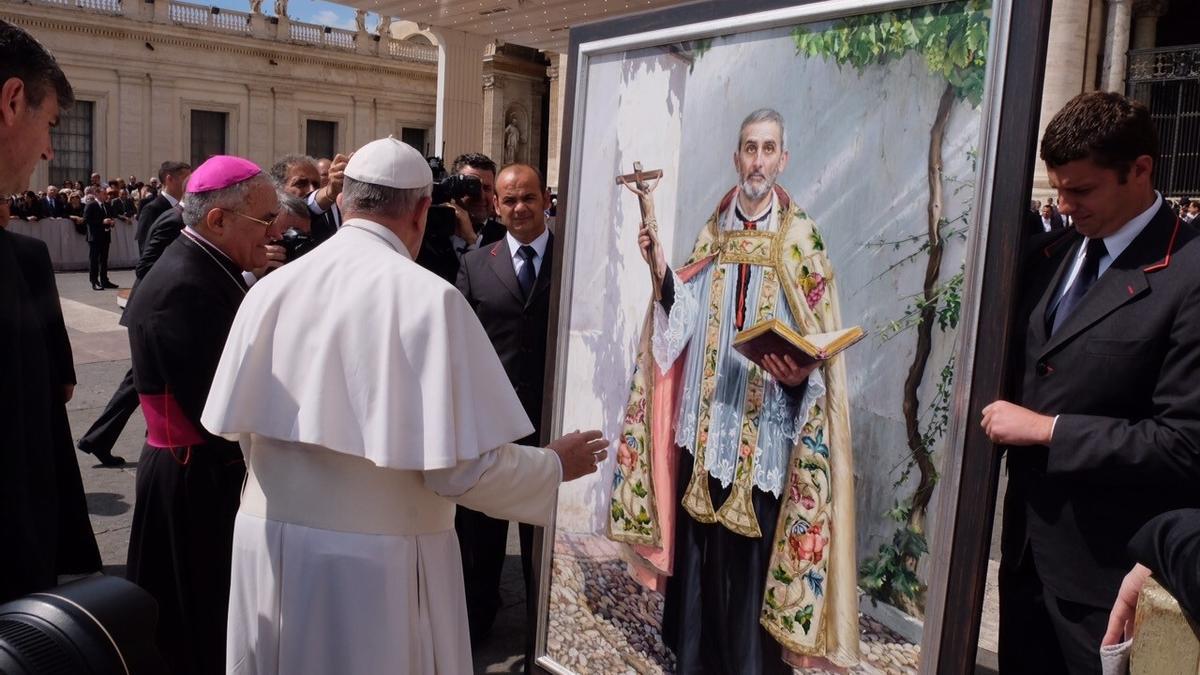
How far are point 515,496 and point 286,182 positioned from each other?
15.4 ft

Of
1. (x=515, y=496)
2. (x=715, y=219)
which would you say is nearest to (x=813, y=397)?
(x=715, y=219)

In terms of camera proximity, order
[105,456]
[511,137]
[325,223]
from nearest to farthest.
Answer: [325,223], [105,456], [511,137]

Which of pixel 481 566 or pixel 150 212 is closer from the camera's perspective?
pixel 481 566

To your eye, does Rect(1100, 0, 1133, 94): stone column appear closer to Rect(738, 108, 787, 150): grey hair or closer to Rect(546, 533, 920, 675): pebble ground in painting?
Rect(738, 108, 787, 150): grey hair

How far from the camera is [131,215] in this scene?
23.1 metres

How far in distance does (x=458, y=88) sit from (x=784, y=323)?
1281 centimetres

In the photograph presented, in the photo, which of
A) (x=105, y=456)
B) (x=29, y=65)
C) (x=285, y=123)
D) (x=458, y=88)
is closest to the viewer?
(x=29, y=65)

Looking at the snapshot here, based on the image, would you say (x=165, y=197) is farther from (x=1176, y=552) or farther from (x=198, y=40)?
(x=198, y=40)

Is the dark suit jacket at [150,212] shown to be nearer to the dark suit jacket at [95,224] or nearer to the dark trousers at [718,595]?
the dark trousers at [718,595]

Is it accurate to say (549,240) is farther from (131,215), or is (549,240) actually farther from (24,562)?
(131,215)

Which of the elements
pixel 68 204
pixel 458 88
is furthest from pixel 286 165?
pixel 68 204

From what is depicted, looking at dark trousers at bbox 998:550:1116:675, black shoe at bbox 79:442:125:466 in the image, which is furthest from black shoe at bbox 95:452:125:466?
dark trousers at bbox 998:550:1116:675

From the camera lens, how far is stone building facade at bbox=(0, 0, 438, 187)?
1247 inches

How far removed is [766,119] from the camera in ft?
7.91
